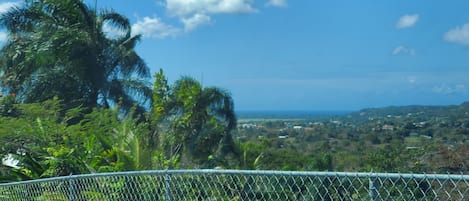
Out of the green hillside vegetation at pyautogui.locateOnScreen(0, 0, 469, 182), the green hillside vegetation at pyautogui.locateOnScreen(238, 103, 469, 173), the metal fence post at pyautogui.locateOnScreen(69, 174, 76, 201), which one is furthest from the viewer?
the green hillside vegetation at pyautogui.locateOnScreen(0, 0, 469, 182)

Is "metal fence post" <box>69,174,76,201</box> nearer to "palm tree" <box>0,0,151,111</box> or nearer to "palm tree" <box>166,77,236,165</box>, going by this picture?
"palm tree" <box>166,77,236,165</box>

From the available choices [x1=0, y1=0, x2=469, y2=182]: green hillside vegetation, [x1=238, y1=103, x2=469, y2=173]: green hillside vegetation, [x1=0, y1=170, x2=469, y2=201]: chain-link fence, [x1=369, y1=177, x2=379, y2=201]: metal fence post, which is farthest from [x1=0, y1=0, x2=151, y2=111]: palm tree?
[x1=369, y1=177, x2=379, y2=201]: metal fence post

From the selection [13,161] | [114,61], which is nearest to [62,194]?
[13,161]

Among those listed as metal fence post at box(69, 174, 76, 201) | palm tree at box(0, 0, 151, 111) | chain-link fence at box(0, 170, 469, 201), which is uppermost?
palm tree at box(0, 0, 151, 111)

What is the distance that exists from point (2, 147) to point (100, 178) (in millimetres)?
5880

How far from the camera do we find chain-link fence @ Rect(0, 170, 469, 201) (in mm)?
3109

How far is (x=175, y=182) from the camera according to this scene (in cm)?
452

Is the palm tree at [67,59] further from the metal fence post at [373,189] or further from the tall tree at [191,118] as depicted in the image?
the metal fence post at [373,189]

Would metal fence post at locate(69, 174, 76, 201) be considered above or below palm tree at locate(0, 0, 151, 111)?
below

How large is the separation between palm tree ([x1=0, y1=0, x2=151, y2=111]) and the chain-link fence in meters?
14.2

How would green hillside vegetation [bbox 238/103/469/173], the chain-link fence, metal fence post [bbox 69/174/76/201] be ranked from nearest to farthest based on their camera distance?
the chain-link fence, metal fence post [bbox 69/174/76/201], green hillside vegetation [bbox 238/103/469/173]

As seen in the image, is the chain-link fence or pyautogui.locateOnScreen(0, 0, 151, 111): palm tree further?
pyautogui.locateOnScreen(0, 0, 151, 111): palm tree

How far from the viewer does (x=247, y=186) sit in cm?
429

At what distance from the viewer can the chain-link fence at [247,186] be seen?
3.11 m
